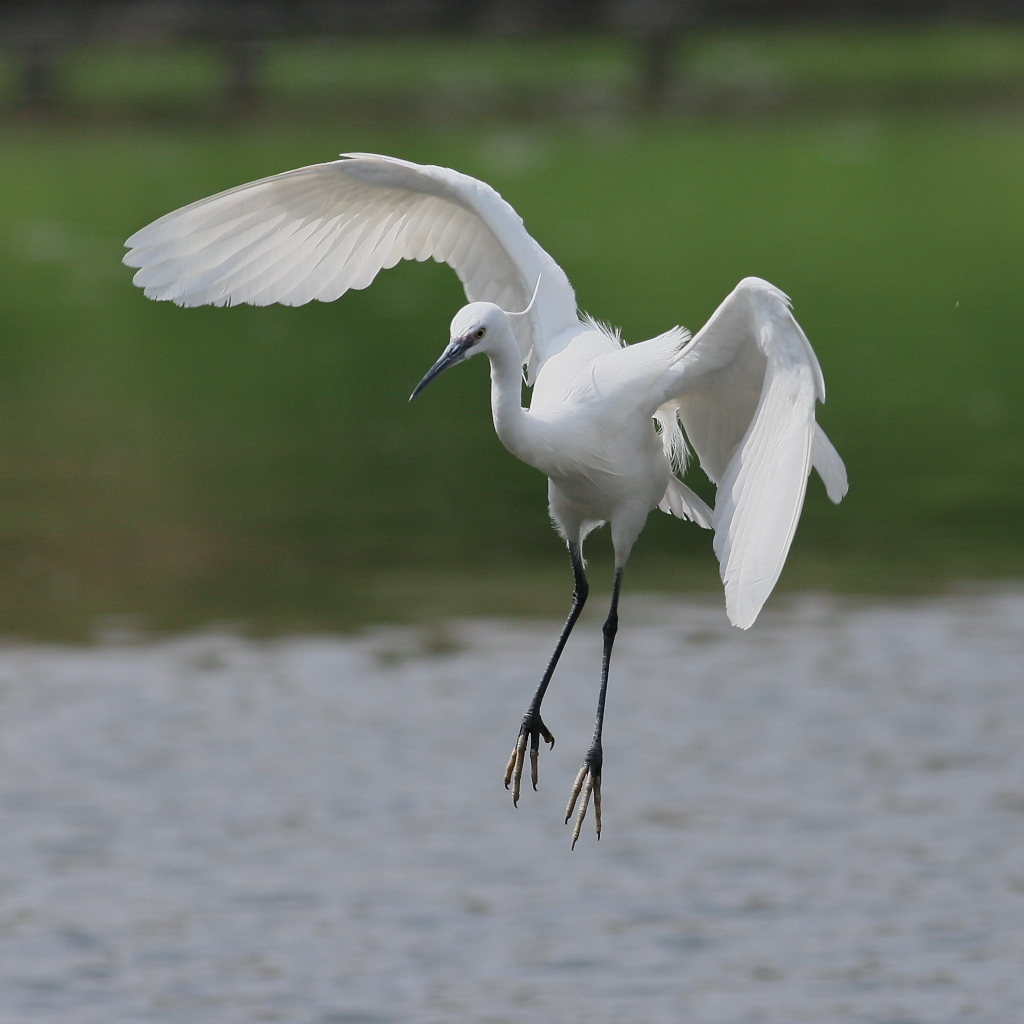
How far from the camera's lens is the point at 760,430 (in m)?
5.80

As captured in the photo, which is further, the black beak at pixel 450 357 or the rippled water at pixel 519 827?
the rippled water at pixel 519 827

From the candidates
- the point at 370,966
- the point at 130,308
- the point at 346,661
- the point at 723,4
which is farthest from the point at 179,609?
the point at 723,4

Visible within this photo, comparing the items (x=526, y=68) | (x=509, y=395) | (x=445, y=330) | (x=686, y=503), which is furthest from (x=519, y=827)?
(x=526, y=68)

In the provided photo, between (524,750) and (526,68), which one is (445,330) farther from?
(526,68)

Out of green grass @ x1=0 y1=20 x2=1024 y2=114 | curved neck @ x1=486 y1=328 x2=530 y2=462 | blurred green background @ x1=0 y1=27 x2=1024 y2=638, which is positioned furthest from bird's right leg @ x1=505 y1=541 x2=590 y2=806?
green grass @ x1=0 y1=20 x2=1024 y2=114

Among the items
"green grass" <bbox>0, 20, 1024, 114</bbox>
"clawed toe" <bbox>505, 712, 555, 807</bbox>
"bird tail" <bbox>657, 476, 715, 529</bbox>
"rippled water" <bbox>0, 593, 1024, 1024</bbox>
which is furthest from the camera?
"green grass" <bbox>0, 20, 1024, 114</bbox>

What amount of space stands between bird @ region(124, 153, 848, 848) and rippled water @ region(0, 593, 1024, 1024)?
6.95ft

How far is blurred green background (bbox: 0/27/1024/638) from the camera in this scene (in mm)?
13219

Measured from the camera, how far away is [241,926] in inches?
360

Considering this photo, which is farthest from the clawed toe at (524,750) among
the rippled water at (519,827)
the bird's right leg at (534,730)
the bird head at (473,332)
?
the rippled water at (519,827)

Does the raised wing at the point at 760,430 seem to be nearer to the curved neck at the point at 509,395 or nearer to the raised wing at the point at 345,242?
the curved neck at the point at 509,395

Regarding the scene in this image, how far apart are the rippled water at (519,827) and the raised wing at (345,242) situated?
108 inches

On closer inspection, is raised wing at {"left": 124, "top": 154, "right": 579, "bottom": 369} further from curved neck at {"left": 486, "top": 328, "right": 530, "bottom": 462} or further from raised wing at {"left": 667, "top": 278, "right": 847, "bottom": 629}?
raised wing at {"left": 667, "top": 278, "right": 847, "bottom": 629}

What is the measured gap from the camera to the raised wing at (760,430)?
17.9ft
